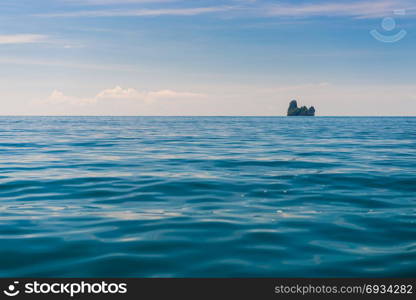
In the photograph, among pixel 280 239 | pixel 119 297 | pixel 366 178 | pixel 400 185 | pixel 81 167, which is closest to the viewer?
pixel 119 297

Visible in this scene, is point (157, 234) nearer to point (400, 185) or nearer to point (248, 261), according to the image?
point (248, 261)

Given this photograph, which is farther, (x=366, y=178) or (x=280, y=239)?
(x=366, y=178)

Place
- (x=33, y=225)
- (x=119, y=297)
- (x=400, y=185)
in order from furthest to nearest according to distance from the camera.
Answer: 1. (x=400, y=185)
2. (x=33, y=225)
3. (x=119, y=297)

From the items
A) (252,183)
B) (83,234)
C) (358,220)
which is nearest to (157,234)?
(83,234)

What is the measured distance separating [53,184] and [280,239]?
7606mm

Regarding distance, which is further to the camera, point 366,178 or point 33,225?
point 366,178

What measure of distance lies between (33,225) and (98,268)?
8.77 ft

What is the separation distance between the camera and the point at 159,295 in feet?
15.0

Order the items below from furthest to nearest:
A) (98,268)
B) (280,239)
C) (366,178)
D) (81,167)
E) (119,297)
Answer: (81,167)
(366,178)
(280,239)
(98,268)
(119,297)

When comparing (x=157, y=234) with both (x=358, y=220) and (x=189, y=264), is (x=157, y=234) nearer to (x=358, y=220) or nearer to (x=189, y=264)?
(x=189, y=264)

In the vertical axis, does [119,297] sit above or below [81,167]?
below

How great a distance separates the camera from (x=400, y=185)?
37.4 feet

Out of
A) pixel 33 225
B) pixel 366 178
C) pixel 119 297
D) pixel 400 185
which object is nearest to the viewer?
pixel 119 297

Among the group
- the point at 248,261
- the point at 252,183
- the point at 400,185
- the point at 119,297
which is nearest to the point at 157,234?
the point at 248,261
